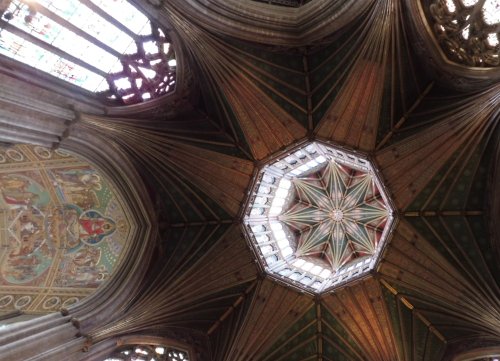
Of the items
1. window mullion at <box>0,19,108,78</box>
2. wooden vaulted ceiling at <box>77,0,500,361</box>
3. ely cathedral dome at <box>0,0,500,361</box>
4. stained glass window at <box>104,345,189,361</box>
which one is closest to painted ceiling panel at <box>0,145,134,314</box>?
ely cathedral dome at <box>0,0,500,361</box>

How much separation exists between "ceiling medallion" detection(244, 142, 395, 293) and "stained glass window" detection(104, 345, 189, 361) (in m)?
4.52

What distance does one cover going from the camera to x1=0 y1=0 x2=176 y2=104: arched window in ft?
37.8

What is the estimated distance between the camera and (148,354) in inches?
584

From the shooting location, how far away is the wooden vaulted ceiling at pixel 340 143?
14.2 meters

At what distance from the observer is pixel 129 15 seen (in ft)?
43.8

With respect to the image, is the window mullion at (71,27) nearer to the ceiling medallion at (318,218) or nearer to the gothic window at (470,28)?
the ceiling medallion at (318,218)

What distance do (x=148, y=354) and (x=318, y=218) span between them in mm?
10174

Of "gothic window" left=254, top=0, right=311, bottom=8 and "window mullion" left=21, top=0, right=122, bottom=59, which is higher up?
"gothic window" left=254, top=0, right=311, bottom=8

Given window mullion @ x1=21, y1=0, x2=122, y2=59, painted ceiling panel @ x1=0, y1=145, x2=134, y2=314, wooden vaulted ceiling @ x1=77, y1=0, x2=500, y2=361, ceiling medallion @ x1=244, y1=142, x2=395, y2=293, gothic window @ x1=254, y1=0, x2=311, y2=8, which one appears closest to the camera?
window mullion @ x1=21, y1=0, x2=122, y2=59

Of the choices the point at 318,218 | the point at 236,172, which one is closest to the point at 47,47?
the point at 236,172

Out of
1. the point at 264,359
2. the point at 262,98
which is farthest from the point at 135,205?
the point at 264,359

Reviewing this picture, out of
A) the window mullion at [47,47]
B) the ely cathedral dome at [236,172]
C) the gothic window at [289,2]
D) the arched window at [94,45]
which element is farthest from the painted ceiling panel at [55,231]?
the gothic window at [289,2]

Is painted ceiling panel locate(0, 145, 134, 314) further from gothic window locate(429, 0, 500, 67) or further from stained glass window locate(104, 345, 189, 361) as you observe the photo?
gothic window locate(429, 0, 500, 67)

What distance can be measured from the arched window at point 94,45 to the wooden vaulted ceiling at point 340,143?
1007 mm
